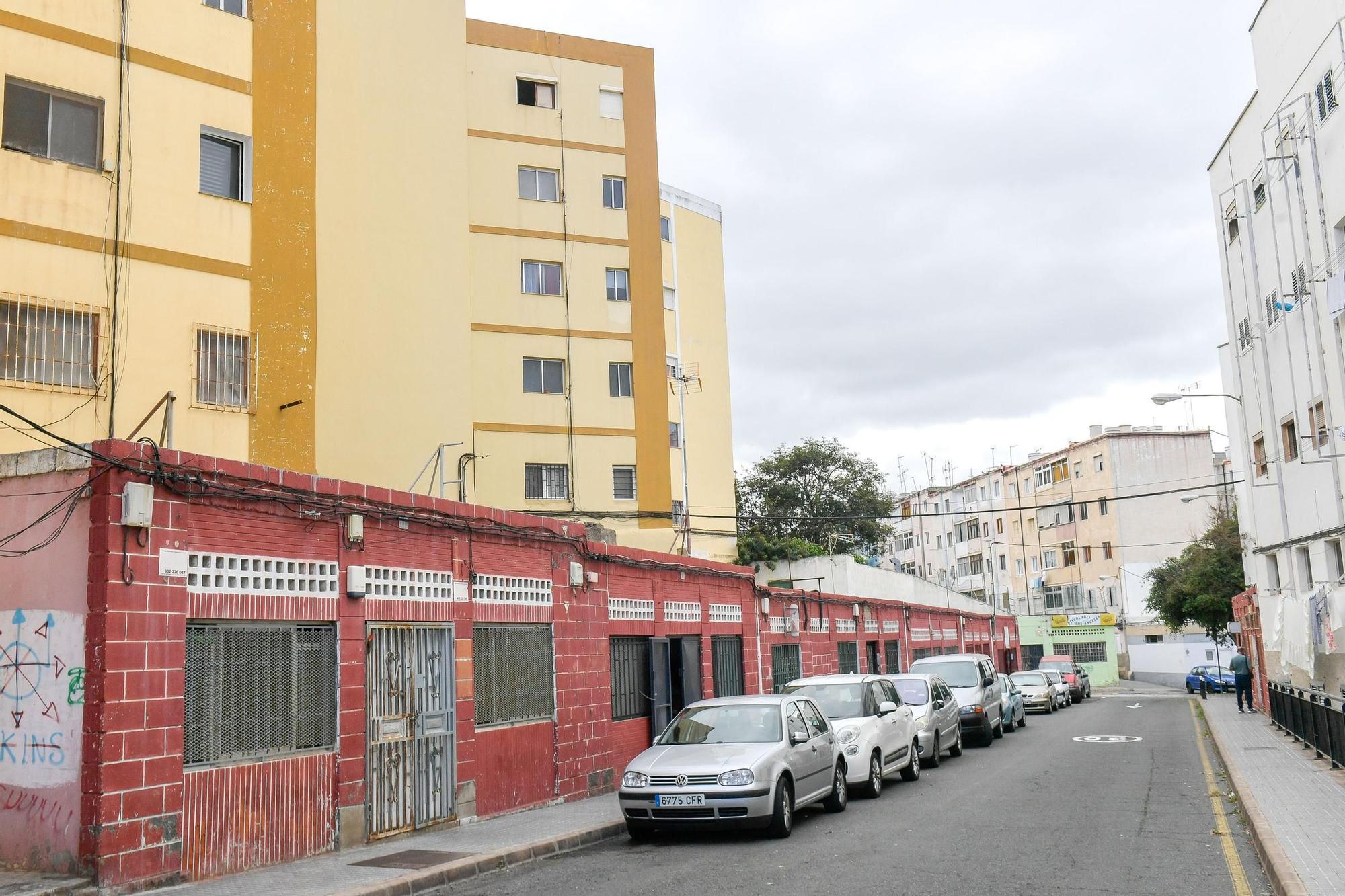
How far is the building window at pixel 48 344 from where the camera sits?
16219 millimetres

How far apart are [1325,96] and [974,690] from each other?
44.8 feet

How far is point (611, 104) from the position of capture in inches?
1404

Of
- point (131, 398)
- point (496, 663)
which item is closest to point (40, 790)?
point (496, 663)

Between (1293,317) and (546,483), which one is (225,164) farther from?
(1293,317)

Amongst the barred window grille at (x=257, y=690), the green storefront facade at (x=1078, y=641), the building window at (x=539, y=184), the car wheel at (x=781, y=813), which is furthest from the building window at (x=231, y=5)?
the green storefront facade at (x=1078, y=641)

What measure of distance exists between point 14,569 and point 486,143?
26328 millimetres

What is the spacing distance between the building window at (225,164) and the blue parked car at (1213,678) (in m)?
41.6

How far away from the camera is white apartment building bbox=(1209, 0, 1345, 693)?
837 inches

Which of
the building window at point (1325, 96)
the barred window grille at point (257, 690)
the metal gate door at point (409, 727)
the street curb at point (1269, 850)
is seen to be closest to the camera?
the street curb at point (1269, 850)

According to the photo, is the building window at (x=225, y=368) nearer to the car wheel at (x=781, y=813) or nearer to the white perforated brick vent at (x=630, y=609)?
the white perforated brick vent at (x=630, y=609)

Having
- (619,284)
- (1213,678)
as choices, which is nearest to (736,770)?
(619,284)

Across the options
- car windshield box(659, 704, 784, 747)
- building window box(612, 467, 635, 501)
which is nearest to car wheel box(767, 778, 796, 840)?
car windshield box(659, 704, 784, 747)

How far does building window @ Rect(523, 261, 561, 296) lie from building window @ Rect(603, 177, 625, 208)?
9.36 ft

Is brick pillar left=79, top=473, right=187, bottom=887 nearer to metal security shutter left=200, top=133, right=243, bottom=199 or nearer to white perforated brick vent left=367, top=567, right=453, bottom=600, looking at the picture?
white perforated brick vent left=367, top=567, right=453, bottom=600
